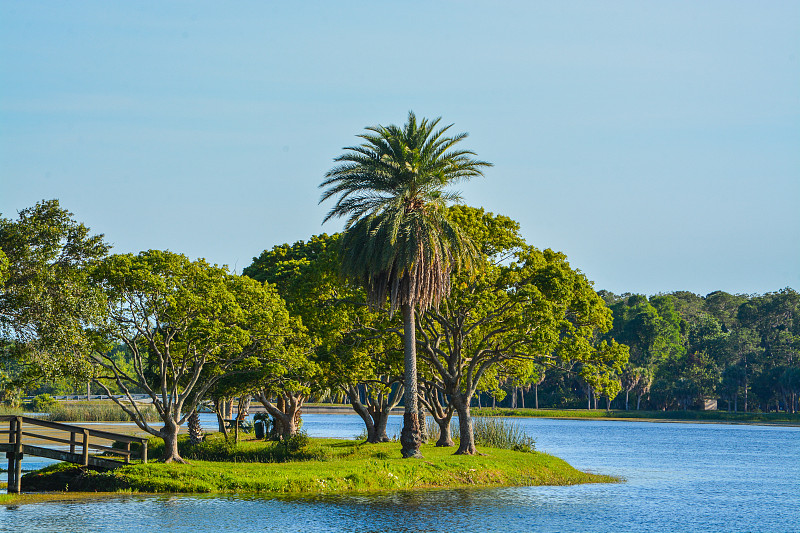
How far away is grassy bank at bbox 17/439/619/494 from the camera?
3666cm

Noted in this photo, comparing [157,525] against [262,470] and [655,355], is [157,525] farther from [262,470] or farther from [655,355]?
[655,355]

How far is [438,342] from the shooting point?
170 feet

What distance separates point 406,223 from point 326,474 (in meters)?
13.3

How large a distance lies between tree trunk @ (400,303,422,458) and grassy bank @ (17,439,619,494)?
95cm

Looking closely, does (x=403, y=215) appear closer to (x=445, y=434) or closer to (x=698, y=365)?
(x=445, y=434)

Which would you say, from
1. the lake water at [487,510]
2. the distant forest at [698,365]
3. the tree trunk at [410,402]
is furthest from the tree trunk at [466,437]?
the distant forest at [698,365]

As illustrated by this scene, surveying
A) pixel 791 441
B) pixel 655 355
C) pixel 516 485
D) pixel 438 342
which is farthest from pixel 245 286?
pixel 655 355

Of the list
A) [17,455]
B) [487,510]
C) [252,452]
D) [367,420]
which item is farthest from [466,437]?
[17,455]

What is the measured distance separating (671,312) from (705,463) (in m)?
101

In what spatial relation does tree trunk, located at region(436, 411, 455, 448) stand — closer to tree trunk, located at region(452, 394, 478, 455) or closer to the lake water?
tree trunk, located at region(452, 394, 478, 455)

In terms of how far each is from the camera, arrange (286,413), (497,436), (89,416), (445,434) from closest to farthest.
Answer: (445,434) → (497,436) → (286,413) → (89,416)

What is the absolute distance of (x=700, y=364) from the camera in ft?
471

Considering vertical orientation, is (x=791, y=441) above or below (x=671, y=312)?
below

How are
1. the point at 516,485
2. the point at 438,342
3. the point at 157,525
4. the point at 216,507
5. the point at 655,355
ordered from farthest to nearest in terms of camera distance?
the point at 655,355, the point at 438,342, the point at 516,485, the point at 216,507, the point at 157,525
